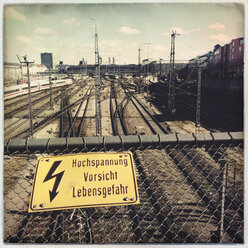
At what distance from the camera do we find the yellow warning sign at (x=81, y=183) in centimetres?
211

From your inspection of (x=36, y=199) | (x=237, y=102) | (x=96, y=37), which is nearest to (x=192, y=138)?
(x=36, y=199)

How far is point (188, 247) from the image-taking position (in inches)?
87.4

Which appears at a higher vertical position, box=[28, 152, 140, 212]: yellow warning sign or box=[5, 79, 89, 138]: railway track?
box=[28, 152, 140, 212]: yellow warning sign

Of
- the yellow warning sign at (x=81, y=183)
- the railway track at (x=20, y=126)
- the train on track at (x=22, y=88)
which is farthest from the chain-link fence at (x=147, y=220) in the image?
the train on track at (x=22, y=88)

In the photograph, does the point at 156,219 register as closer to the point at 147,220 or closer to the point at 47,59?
the point at 147,220

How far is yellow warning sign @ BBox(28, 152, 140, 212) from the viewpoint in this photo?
2109 mm

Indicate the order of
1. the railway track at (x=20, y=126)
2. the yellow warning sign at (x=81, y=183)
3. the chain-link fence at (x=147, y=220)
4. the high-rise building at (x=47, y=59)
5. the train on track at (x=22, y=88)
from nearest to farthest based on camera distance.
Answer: the yellow warning sign at (x=81, y=183), the chain-link fence at (x=147, y=220), the railway track at (x=20, y=126), the high-rise building at (x=47, y=59), the train on track at (x=22, y=88)

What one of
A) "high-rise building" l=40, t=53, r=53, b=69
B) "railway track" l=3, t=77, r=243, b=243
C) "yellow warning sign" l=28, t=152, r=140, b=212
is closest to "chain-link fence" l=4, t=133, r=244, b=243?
"railway track" l=3, t=77, r=243, b=243

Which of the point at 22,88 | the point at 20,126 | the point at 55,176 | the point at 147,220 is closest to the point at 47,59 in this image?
the point at 20,126

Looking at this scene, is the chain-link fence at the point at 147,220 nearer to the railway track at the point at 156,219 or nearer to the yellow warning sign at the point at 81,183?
the railway track at the point at 156,219

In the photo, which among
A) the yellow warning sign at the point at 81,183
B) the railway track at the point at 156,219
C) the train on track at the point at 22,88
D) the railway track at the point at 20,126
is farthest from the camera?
the train on track at the point at 22,88

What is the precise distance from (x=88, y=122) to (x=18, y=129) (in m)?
5.87

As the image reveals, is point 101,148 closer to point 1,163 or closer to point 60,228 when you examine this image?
point 1,163

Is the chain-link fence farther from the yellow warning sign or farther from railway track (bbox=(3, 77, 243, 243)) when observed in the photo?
the yellow warning sign
